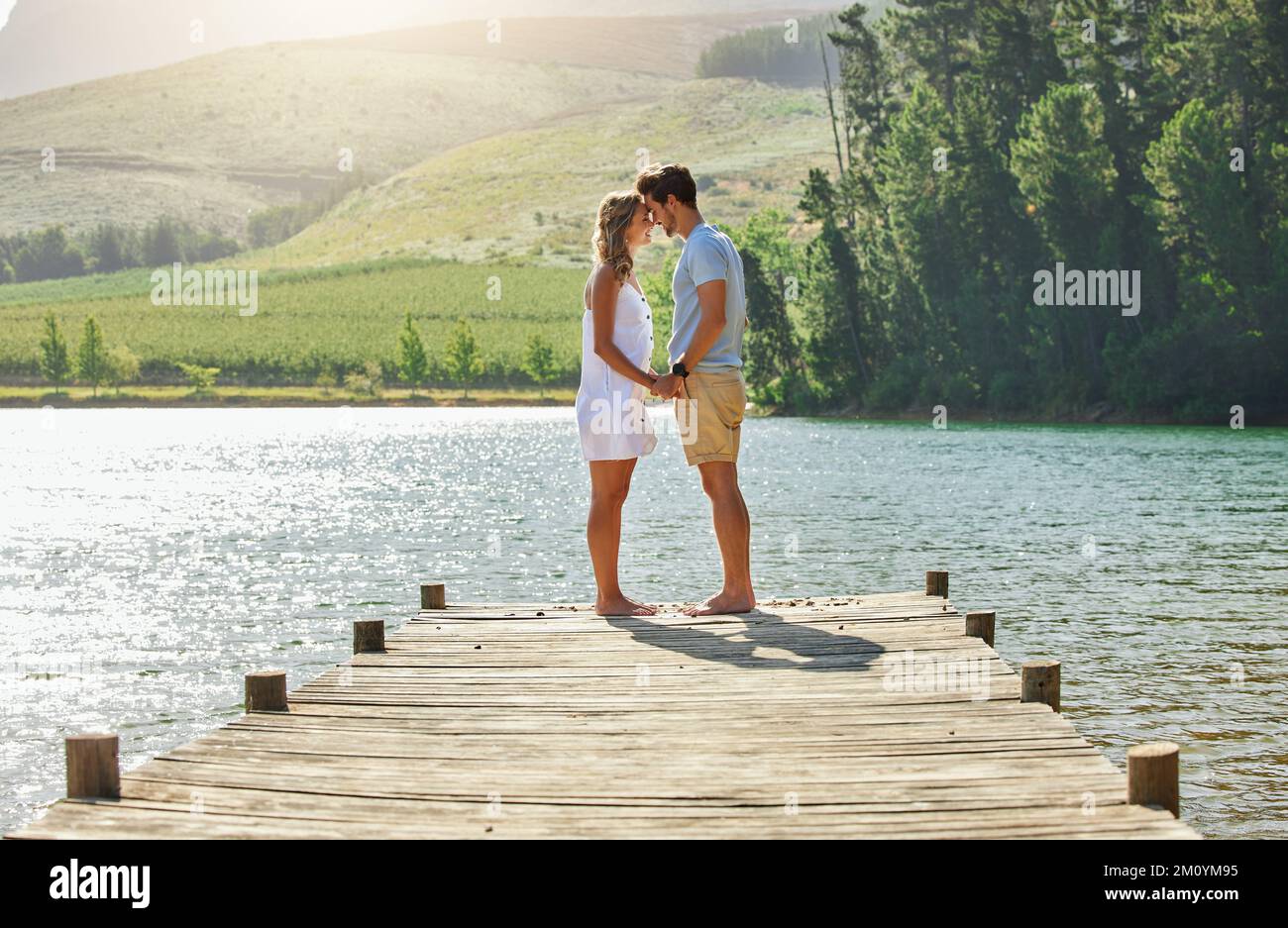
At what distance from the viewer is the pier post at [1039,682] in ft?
24.8

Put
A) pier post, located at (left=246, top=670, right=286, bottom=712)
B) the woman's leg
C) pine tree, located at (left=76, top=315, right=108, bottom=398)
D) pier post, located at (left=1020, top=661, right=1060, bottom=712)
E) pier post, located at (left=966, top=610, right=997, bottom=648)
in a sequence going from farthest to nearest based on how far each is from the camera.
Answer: pine tree, located at (left=76, top=315, right=108, bottom=398)
the woman's leg
pier post, located at (left=966, top=610, right=997, bottom=648)
pier post, located at (left=1020, top=661, right=1060, bottom=712)
pier post, located at (left=246, top=670, right=286, bottom=712)

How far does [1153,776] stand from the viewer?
18.7ft

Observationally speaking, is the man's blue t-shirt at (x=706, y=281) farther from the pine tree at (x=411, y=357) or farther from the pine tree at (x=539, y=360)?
the pine tree at (x=411, y=357)

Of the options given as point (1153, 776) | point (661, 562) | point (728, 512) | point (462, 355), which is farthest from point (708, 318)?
point (462, 355)

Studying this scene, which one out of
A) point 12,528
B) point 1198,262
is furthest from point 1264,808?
point 1198,262

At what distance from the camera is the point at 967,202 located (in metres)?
78.5

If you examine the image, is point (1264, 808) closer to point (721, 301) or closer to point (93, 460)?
point (721, 301)

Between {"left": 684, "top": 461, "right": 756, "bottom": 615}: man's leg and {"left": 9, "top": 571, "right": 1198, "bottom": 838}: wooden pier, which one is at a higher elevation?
{"left": 684, "top": 461, "right": 756, "bottom": 615}: man's leg

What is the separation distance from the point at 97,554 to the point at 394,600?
876 centimetres

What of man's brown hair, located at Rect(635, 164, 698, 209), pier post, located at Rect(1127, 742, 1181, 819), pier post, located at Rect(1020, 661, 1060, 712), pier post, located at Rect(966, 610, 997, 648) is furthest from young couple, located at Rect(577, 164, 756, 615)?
pier post, located at Rect(1127, 742, 1181, 819)

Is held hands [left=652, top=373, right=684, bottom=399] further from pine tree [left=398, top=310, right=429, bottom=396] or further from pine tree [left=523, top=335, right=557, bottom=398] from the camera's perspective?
pine tree [left=398, top=310, right=429, bottom=396]

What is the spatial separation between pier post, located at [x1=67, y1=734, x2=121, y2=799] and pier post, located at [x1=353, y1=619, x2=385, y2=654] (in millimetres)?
3438

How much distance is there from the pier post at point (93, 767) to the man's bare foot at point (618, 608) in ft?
16.8

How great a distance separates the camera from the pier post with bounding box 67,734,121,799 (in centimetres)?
576
